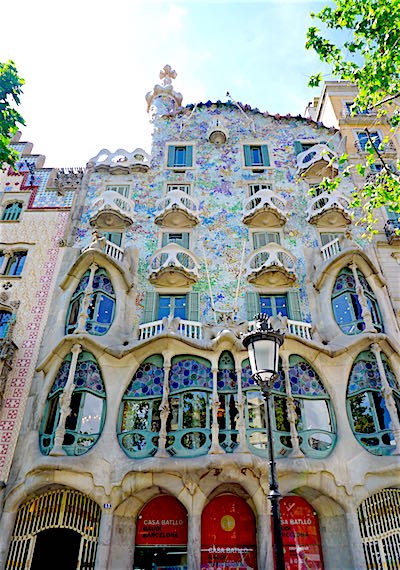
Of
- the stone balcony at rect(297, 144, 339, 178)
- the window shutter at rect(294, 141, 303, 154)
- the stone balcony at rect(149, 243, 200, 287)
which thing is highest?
the window shutter at rect(294, 141, 303, 154)

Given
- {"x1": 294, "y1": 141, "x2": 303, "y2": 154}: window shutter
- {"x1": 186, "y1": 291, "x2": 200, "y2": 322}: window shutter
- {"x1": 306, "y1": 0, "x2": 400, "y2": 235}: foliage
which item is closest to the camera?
{"x1": 306, "y1": 0, "x2": 400, "y2": 235}: foliage

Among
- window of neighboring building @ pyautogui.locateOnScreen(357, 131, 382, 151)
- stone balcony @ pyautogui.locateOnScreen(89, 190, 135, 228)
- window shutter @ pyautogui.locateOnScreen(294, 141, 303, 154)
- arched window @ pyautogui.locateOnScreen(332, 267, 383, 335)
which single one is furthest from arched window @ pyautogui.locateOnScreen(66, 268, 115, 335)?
Result: window of neighboring building @ pyautogui.locateOnScreen(357, 131, 382, 151)

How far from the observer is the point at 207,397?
43.7 feet

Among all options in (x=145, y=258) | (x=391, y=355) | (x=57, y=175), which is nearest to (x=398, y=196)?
(x=391, y=355)

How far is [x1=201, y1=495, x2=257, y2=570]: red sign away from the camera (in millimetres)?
12272

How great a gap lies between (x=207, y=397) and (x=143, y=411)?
7.04 ft

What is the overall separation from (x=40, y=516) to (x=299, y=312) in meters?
11.1

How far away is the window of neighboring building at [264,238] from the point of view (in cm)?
1798

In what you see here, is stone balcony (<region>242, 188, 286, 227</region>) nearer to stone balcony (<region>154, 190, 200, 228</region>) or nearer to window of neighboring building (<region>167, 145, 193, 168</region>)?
stone balcony (<region>154, 190, 200, 228</region>)

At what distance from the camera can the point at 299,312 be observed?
52.5ft

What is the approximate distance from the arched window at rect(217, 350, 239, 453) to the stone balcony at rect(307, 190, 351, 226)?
806 centimetres

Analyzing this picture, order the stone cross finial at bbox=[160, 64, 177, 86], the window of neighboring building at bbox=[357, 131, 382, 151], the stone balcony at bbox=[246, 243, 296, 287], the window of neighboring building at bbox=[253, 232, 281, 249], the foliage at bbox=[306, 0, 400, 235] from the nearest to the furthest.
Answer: the foliage at bbox=[306, 0, 400, 235]
the stone balcony at bbox=[246, 243, 296, 287]
the window of neighboring building at bbox=[253, 232, 281, 249]
the window of neighboring building at bbox=[357, 131, 382, 151]
the stone cross finial at bbox=[160, 64, 177, 86]

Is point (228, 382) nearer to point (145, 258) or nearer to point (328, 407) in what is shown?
point (328, 407)

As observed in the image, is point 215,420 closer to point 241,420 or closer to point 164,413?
point 241,420
